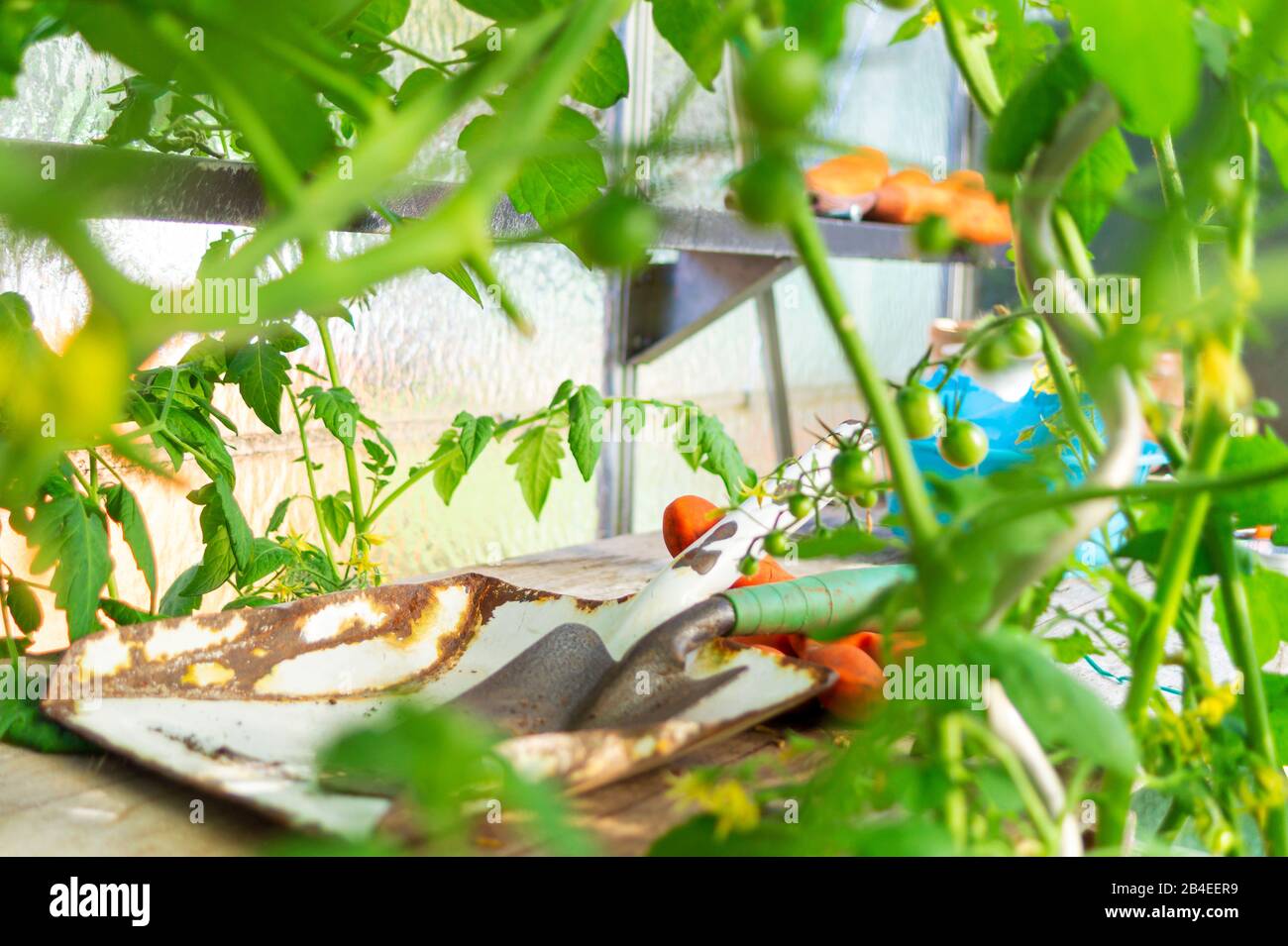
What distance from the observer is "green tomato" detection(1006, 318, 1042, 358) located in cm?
31

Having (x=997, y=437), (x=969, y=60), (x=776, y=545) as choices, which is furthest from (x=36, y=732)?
(x=997, y=437)

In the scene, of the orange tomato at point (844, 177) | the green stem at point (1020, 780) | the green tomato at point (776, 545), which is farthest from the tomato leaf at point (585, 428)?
the orange tomato at point (844, 177)

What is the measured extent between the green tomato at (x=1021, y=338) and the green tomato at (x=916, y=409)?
3 cm

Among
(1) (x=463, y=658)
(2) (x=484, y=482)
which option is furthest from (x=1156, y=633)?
(2) (x=484, y=482)

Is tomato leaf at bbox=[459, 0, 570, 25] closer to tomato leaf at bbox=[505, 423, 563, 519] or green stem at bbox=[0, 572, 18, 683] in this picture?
green stem at bbox=[0, 572, 18, 683]

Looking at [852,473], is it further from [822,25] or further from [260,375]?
[260,375]

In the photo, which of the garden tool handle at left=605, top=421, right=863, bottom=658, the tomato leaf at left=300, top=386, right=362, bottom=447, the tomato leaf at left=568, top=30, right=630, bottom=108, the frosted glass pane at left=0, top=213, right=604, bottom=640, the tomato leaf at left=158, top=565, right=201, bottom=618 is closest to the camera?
the tomato leaf at left=568, top=30, right=630, bottom=108

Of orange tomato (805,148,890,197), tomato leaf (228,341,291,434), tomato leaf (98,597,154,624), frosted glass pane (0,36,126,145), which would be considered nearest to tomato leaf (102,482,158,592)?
tomato leaf (98,597,154,624)

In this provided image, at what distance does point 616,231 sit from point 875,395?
0.22ft

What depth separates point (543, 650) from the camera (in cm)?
49

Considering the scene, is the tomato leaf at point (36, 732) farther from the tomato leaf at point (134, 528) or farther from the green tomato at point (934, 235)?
the green tomato at point (934, 235)

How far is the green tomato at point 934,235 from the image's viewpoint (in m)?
0.22

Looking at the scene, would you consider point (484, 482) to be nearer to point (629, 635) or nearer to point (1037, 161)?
point (629, 635)

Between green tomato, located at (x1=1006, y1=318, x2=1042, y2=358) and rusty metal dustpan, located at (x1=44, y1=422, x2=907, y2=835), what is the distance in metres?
0.15
